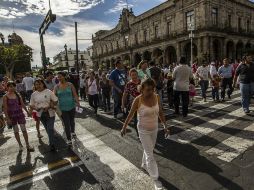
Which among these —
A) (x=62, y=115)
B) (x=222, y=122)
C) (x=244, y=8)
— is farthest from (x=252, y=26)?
(x=62, y=115)

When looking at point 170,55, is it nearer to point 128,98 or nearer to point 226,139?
point 128,98

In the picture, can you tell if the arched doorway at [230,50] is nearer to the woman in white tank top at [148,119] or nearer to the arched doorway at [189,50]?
the arched doorway at [189,50]

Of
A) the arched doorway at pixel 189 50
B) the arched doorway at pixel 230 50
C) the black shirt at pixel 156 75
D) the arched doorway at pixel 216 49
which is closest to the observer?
the black shirt at pixel 156 75

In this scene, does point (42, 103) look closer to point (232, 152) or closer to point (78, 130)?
point (78, 130)

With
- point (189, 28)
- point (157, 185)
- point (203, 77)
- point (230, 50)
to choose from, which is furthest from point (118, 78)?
point (230, 50)

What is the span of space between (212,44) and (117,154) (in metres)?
28.9

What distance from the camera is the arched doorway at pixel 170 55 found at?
37625 mm

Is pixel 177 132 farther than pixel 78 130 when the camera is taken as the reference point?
No

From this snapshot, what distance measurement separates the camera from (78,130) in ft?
25.5

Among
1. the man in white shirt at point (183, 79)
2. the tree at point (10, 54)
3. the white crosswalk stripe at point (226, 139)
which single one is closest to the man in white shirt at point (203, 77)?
the white crosswalk stripe at point (226, 139)

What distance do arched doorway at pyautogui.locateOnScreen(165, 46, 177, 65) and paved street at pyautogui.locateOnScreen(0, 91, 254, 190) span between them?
101ft

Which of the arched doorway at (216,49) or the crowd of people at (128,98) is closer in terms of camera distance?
the crowd of people at (128,98)

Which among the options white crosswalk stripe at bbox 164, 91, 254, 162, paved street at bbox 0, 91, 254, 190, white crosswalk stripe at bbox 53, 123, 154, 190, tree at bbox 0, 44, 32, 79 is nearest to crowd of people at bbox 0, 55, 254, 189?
white crosswalk stripe at bbox 53, 123, 154, 190

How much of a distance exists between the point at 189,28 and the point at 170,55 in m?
6.94
